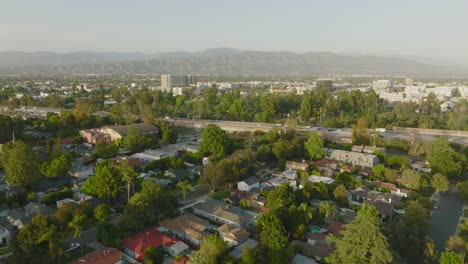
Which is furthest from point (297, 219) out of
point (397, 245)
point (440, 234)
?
point (440, 234)

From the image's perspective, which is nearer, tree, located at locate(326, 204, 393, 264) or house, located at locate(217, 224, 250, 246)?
tree, located at locate(326, 204, 393, 264)

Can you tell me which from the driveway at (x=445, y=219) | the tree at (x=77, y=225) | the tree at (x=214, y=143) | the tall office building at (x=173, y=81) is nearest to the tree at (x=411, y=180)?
the driveway at (x=445, y=219)

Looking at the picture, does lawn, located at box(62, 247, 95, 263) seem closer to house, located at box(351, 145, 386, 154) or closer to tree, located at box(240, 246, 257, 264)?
tree, located at box(240, 246, 257, 264)

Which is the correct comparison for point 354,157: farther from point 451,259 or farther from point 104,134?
point 104,134

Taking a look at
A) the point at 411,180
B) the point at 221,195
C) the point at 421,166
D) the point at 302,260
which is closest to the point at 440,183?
the point at 411,180

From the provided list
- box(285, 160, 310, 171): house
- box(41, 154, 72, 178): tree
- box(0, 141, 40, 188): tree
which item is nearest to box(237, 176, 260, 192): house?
box(285, 160, 310, 171): house

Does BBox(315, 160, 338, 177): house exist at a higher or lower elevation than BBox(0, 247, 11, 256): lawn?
higher

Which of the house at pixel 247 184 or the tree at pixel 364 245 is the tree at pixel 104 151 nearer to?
the house at pixel 247 184
